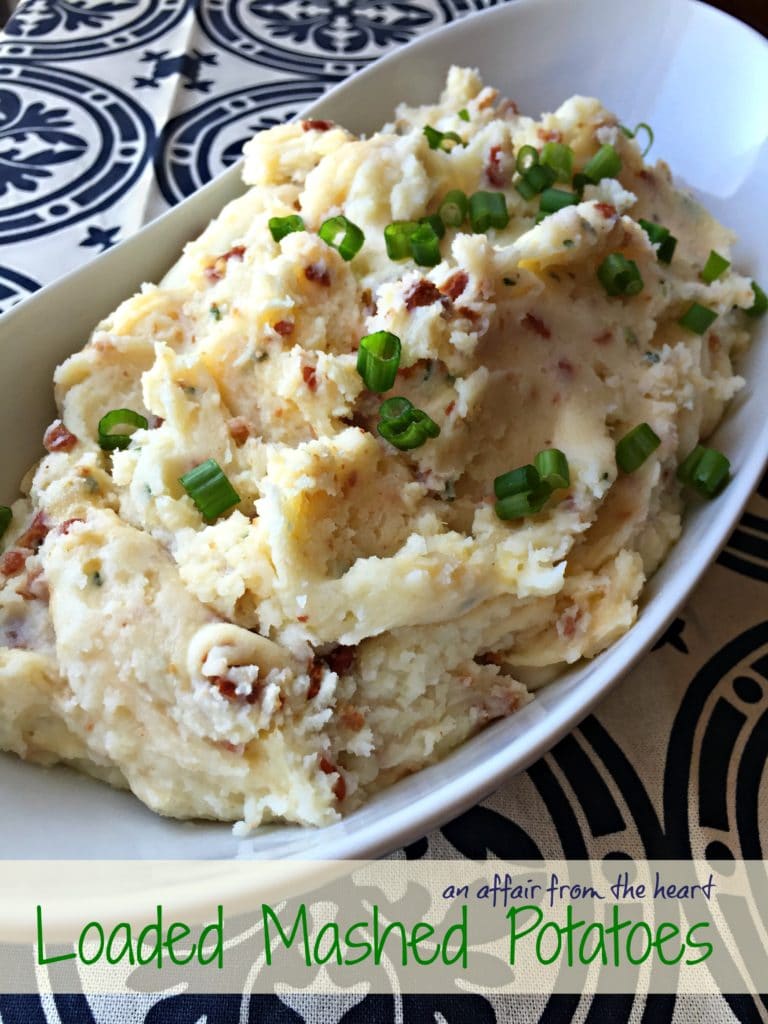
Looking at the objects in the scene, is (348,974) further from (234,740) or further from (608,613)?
(608,613)

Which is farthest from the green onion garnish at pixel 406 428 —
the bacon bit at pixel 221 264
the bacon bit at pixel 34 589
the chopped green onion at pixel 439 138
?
the chopped green onion at pixel 439 138

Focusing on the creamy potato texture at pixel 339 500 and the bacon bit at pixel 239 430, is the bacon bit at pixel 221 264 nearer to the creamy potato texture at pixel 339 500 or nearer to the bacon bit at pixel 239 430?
the creamy potato texture at pixel 339 500

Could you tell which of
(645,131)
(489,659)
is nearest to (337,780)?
(489,659)

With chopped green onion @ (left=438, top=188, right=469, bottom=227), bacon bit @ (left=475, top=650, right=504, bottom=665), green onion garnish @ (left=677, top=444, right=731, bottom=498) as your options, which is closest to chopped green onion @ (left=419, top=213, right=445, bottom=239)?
chopped green onion @ (left=438, top=188, right=469, bottom=227)

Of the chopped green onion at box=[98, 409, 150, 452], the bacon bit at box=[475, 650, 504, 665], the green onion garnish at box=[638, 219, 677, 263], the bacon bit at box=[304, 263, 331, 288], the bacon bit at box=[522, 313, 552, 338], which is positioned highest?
the green onion garnish at box=[638, 219, 677, 263]

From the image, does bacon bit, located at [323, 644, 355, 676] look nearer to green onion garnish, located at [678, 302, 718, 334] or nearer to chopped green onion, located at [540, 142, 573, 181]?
green onion garnish, located at [678, 302, 718, 334]

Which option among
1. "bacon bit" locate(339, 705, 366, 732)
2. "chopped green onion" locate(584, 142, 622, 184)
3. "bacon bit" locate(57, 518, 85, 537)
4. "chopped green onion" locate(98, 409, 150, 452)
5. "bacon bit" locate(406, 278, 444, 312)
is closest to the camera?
"bacon bit" locate(339, 705, 366, 732)
